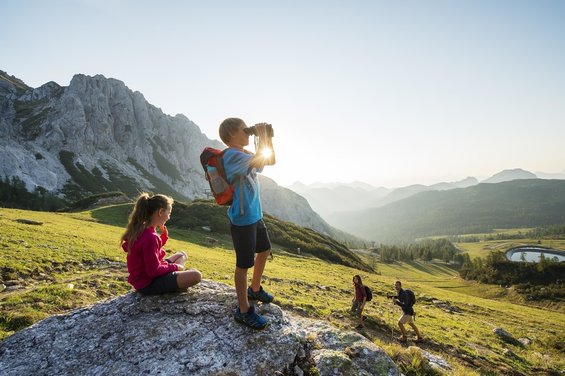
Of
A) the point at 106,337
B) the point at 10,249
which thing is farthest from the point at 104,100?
the point at 106,337

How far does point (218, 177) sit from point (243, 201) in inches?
28.5

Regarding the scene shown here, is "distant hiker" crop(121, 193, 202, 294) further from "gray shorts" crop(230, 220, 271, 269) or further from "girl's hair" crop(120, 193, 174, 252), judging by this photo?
"gray shorts" crop(230, 220, 271, 269)

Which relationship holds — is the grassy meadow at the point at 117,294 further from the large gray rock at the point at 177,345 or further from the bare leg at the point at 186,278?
the bare leg at the point at 186,278

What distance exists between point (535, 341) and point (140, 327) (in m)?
33.0

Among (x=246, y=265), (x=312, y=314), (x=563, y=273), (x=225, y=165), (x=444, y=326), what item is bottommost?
(x=563, y=273)

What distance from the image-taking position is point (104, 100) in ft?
636

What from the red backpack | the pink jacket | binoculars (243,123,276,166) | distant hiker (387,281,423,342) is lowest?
distant hiker (387,281,423,342)

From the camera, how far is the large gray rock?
19.3 ft

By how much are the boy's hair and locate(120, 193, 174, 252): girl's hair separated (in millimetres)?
2571

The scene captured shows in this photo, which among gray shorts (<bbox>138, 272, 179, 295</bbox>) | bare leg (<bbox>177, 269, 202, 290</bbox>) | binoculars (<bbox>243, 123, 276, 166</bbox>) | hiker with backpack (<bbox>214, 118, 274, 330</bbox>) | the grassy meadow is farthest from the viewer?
the grassy meadow

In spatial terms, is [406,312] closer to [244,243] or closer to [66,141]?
[244,243]

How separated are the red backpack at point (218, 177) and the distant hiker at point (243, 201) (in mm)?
97

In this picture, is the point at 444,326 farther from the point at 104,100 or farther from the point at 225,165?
the point at 104,100

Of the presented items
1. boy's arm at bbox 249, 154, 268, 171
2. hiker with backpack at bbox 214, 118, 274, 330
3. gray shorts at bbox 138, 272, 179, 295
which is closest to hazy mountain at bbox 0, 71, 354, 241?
gray shorts at bbox 138, 272, 179, 295
